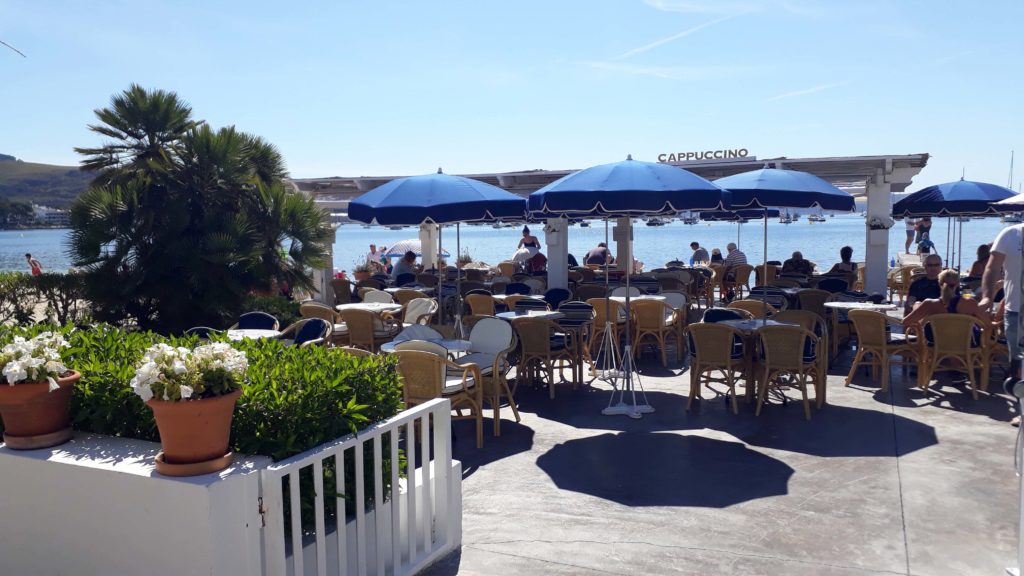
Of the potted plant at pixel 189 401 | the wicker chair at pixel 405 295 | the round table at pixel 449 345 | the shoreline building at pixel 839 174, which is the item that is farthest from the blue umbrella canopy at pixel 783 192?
the shoreline building at pixel 839 174

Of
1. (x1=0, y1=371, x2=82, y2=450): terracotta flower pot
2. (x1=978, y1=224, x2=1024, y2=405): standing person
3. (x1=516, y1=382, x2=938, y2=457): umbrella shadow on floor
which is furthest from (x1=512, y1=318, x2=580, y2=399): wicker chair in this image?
(x1=0, y1=371, x2=82, y2=450): terracotta flower pot

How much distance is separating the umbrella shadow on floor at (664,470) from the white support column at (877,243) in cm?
847

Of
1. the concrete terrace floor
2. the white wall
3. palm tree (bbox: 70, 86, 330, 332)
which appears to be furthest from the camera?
palm tree (bbox: 70, 86, 330, 332)

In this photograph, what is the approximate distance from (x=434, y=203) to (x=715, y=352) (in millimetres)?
2738

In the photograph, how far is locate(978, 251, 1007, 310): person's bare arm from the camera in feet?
21.2

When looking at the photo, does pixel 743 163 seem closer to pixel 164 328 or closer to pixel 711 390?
pixel 711 390

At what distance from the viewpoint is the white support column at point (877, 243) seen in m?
12.7

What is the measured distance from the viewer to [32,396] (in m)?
3.05

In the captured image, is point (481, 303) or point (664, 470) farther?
point (481, 303)

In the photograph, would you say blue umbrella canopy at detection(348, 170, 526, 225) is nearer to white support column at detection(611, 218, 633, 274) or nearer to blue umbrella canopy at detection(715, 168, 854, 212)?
blue umbrella canopy at detection(715, 168, 854, 212)

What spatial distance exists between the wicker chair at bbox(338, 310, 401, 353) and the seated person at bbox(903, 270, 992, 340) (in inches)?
200

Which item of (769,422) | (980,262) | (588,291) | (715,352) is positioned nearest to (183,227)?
(588,291)

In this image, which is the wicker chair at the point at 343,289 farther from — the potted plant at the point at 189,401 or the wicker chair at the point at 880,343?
the potted plant at the point at 189,401

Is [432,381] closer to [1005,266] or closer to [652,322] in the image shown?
[652,322]
